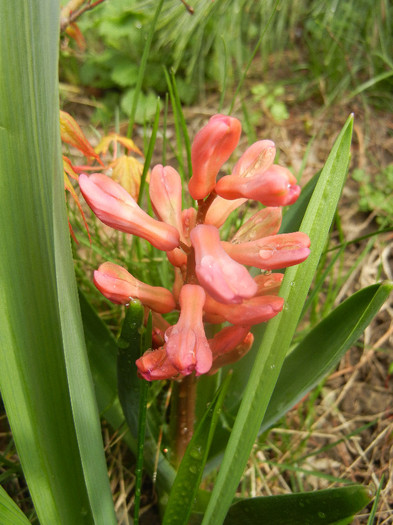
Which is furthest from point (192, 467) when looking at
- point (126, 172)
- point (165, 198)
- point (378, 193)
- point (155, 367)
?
point (378, 193)

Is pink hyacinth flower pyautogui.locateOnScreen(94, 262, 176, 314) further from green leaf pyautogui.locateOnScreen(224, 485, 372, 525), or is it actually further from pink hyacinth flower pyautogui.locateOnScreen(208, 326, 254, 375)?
green leaf pyautogui.locateOnScreen(224, 485, 372, 525)

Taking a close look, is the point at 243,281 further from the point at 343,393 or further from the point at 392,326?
the point at 392,326

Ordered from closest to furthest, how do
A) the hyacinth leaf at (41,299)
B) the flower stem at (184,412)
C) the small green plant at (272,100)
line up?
the hyacinth leaf at (41,299) < the flower stem at (184,412) < the small green plant at (272,100)

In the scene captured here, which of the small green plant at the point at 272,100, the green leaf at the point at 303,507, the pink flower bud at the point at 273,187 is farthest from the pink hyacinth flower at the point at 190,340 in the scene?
the small green plant at the point at 272,100

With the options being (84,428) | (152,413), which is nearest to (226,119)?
(84,428)

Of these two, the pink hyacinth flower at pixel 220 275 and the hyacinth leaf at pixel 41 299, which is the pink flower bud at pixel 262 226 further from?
the hyacinth leaf at pixel 41 299
